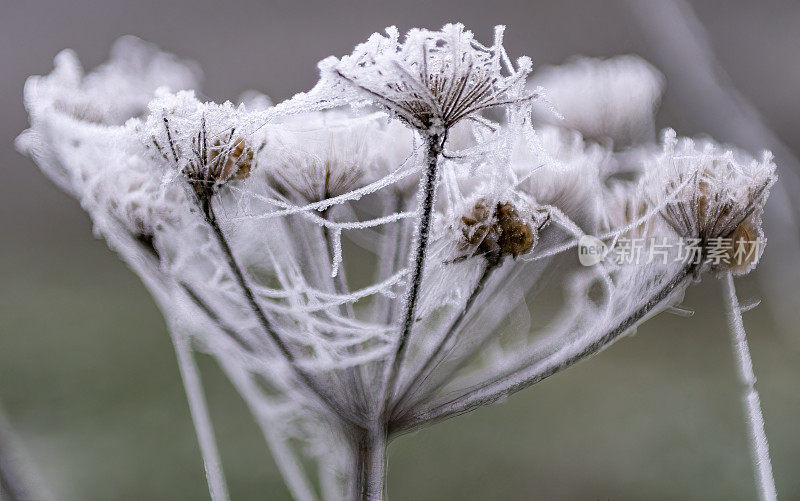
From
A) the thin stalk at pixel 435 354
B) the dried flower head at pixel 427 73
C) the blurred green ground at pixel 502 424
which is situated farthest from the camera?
the blurred green ground at pixel 502 424

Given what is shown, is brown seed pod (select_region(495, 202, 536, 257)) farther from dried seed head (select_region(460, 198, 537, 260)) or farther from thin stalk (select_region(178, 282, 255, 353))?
thin stalk (select_region(178, 282, 255, 353))

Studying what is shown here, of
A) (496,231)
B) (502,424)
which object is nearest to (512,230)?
(496,231)

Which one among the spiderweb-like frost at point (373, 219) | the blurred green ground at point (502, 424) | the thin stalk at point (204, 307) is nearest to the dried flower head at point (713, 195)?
the spiderweb-like frost at point (373, 219)

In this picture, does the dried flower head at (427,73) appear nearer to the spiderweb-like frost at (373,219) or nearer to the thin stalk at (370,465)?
the spiderweb-like frost at (373,219)

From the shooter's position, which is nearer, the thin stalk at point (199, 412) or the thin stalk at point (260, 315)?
the thin stalk at point (260, 315)

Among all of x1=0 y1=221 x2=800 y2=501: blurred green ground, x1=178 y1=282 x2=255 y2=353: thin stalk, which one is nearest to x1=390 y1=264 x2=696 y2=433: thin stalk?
x1=178 y1=282 x2=255 y2=353: thin stalk

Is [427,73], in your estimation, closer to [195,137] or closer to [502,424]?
[195,137]

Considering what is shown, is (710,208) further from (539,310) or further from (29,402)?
(29,402)
